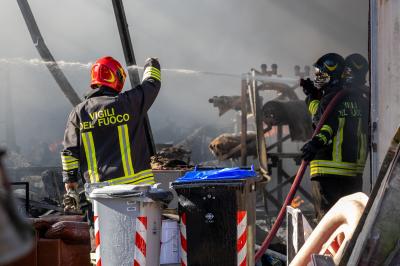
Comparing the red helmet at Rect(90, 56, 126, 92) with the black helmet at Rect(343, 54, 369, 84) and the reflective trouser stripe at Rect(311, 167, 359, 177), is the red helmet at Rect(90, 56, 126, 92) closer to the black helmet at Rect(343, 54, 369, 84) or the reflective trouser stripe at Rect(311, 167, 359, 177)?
the reflective trouser stripe at Rect(311, 167, 359, 177)

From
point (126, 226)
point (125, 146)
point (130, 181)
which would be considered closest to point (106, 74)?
point (125, 146)

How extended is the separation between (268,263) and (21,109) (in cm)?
1527

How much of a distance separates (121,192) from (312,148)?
6.23 ft

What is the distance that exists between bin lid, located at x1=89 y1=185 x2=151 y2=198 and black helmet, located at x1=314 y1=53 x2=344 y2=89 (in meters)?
2.21

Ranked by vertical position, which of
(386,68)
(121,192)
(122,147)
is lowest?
(121,192)

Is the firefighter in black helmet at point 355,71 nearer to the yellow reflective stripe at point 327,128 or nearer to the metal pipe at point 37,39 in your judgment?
the yellow reflective stripe at point 327,128

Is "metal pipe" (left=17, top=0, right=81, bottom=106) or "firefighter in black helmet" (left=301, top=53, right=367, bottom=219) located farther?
"metal pipe" (left=17, top=0, right=81, bottom=106)

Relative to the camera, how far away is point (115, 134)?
4.66 m

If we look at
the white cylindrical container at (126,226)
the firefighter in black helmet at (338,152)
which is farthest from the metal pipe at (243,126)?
the white cylindrical container at (126,226)

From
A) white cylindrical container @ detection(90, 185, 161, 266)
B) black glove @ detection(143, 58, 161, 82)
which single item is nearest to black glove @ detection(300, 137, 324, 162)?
black glove @ detection(143, 58, 161, 82)

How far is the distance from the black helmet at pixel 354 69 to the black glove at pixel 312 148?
2.36ft

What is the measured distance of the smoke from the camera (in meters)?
12.5

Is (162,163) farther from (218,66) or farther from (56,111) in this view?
(56,111)

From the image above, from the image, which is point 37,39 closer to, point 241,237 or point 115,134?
point 115,134
